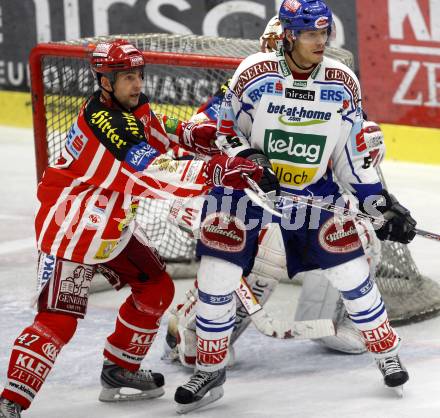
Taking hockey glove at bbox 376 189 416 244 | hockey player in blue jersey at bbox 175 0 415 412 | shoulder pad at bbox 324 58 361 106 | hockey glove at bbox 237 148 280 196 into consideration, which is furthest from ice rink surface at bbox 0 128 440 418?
shoulder pad at bbox 324 58 361 106

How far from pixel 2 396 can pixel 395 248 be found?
86.3 inches

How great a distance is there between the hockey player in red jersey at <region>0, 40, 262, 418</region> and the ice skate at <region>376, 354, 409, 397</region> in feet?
2.56

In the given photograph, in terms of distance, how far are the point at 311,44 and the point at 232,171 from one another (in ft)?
1.66

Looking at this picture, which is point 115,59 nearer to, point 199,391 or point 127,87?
point 127,87

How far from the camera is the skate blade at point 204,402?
15.0ft

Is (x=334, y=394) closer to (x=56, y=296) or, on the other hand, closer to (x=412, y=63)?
(x=56, y=296)

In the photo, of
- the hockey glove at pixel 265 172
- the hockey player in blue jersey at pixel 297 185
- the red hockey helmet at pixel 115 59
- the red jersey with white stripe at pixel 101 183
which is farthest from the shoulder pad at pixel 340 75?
the red hockey helmet at pixel 115 59

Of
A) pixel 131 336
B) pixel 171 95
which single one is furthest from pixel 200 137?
pixel 171 95

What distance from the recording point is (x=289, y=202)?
15.1 ft

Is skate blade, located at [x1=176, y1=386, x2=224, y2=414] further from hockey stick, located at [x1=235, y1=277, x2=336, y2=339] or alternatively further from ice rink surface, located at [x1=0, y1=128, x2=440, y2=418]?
hockey stick, located at [x1=235, y1=277, x2=336, y2=339]

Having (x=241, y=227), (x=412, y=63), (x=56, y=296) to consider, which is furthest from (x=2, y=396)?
(x=412, y=63)

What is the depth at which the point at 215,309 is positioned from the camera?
14.8 feet

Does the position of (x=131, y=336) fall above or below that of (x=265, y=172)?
below

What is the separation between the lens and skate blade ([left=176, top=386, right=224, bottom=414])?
4578mm
